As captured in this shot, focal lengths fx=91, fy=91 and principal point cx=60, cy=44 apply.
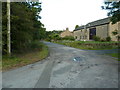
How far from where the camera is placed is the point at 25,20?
8.93 m

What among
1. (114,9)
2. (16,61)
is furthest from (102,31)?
(16,61)

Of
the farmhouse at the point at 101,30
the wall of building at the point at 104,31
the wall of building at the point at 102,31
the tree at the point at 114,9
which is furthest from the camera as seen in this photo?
the wall of building at the point at 102,31

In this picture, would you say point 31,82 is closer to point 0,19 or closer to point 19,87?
point 19,87

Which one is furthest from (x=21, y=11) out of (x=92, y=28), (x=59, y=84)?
(x=92, y=28)

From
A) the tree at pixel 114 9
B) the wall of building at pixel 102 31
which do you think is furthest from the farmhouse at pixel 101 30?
the tree at pixel 114 9

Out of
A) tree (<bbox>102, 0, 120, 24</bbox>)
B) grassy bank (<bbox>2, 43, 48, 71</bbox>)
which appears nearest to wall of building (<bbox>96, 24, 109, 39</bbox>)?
tree (<bbox>102, 0, 120, 24</bbox>)

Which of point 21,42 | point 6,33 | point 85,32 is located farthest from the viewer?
point 85,32

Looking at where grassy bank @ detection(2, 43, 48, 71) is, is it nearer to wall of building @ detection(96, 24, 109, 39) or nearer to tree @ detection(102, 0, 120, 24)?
tree @ detection(102, 0, 120, 24)

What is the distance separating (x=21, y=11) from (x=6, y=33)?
2625mm

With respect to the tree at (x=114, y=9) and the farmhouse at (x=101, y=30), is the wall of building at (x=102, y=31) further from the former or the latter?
the tree at (x=114, y=9)

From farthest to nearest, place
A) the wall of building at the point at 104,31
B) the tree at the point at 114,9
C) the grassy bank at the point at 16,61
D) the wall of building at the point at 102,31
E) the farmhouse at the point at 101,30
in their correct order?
the wall of building at the point at 102,31 < the farmhouse at the point at 101,30 < the wall of building at the point at 104,31 < the tree at the point at 114,9 < the grassy bank at the point at 16,61

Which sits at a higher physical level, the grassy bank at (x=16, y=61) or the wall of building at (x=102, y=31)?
the wall of building at (x=102, y=31)

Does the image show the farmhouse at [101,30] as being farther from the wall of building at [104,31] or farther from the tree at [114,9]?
the tree at [114,9]

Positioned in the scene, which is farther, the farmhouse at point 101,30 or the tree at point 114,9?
the farmhouse at point 101,30
